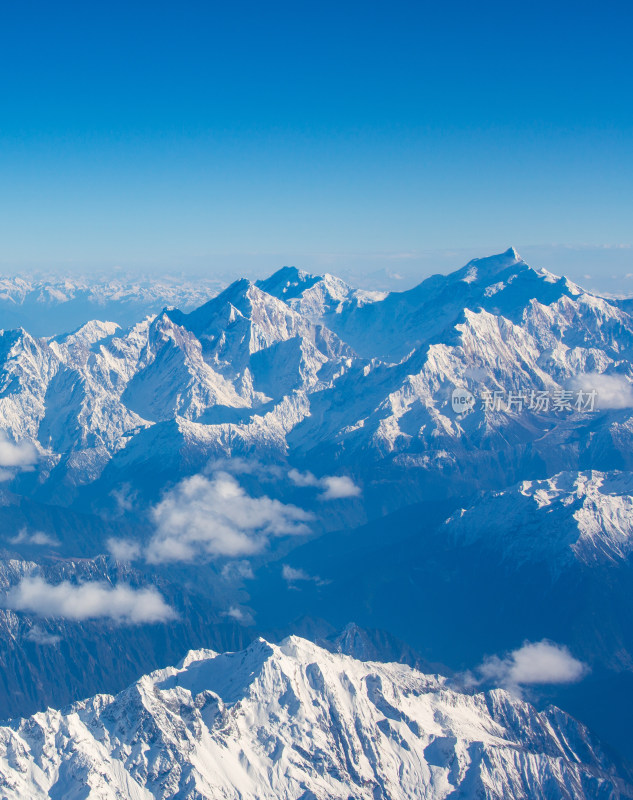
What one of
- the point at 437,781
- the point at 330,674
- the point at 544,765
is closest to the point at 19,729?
the point at 330,674

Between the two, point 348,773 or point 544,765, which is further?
point 544,765

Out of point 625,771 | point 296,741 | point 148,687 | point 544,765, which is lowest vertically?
point 625,771

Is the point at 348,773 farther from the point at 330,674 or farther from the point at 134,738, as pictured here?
the point at 134,738

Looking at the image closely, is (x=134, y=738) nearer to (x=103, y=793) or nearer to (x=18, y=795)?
(x=103, y=793)

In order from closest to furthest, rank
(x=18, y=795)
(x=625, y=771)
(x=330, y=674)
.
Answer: (x=18, y=795)
(x=330, y=674)
(x=625, y=771)

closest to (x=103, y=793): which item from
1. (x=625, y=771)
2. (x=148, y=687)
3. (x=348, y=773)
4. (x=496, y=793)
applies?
(x=148, y=687)

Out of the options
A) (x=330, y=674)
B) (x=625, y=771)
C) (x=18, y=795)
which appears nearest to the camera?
(x=18, y=795)

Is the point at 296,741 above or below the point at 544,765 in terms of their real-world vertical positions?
above
